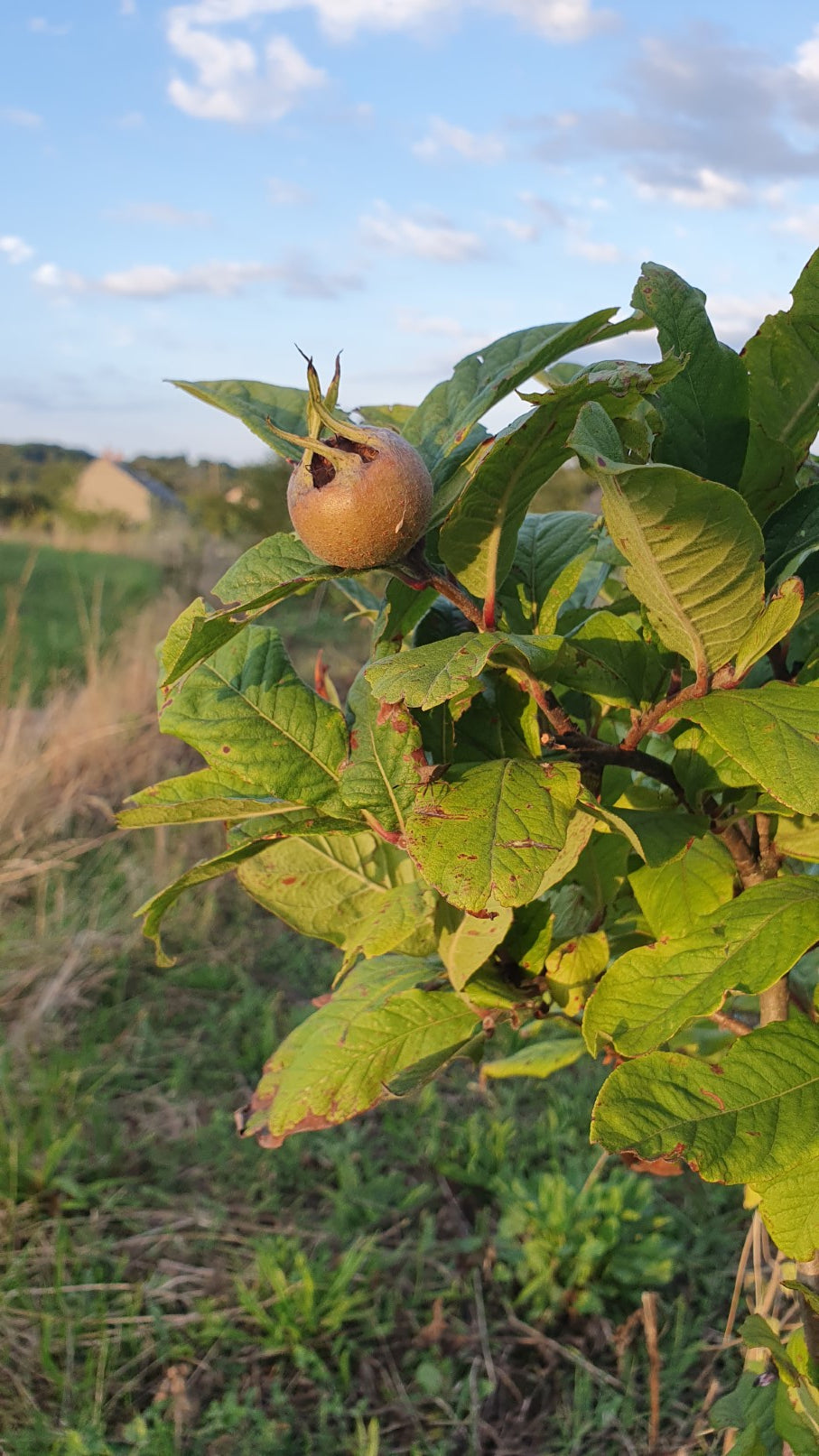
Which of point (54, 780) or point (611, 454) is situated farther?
point (54, 780)

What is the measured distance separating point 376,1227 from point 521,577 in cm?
194

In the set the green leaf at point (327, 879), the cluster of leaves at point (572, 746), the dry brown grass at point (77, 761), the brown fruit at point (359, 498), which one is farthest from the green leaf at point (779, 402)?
the dry brown grass at point (77, 761)

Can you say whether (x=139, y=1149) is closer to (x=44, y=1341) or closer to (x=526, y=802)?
(x=44, y=1341)

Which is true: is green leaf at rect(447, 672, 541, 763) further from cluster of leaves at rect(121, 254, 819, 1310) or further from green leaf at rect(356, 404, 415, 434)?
green leaf at rect(356, 404, 415, 434)

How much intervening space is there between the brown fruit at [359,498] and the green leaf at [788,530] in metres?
0.20

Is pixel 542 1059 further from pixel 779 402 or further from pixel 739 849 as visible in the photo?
pixel 779 402

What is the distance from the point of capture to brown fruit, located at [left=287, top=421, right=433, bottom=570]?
44cm

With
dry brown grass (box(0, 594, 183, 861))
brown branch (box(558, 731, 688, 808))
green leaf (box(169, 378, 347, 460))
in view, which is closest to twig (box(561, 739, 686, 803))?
brown branch (box(558, 731, 688, 808))

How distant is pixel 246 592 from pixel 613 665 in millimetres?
210

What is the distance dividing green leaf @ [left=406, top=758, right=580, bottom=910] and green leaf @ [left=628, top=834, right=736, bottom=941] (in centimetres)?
12

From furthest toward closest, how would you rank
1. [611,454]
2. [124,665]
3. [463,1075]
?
[124,665] < [463,1075] < [611,454]

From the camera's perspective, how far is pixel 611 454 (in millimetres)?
432

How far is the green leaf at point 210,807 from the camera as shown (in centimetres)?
61

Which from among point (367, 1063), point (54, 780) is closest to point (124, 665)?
point (54, 780)
